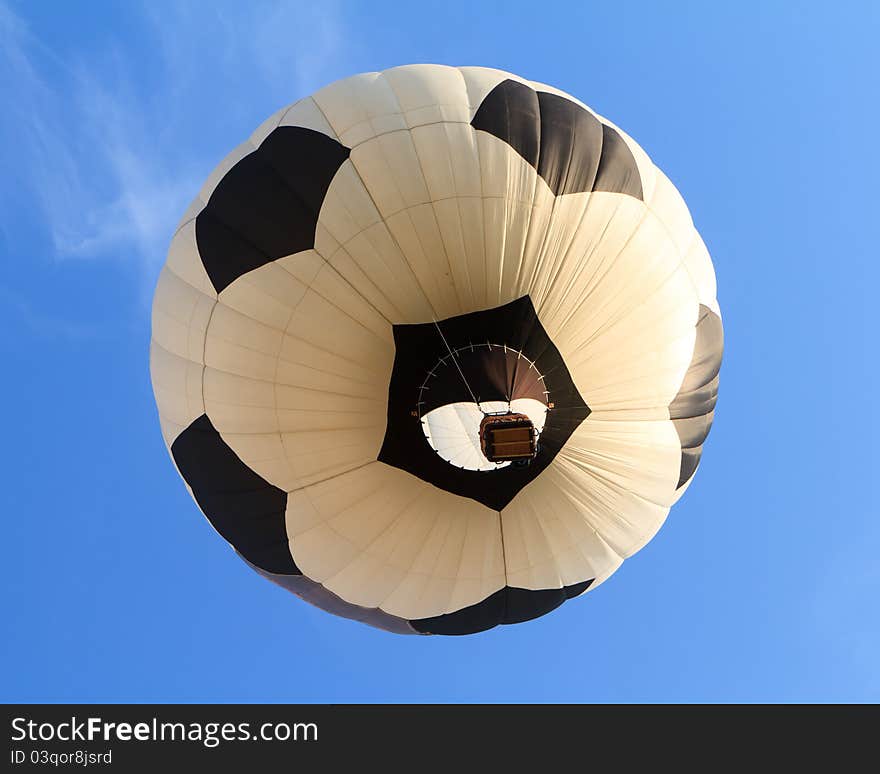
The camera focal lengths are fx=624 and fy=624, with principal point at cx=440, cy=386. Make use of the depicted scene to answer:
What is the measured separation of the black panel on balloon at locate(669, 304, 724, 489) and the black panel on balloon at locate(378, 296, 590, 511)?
4.61 feet

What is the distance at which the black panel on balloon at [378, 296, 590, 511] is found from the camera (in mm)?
5211

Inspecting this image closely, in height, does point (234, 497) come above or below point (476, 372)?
below

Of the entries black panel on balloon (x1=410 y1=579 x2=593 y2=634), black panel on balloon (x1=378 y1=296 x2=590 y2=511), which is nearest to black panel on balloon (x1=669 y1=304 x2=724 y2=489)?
black panel on balloon (x1=378 y1=296 x2=590 y2=511)

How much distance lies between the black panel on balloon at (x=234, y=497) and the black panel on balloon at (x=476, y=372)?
4.22 feet

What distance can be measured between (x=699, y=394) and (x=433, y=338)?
3.06 m

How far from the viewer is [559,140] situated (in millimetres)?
5578

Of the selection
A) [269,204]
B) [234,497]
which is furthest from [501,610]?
[269,204]

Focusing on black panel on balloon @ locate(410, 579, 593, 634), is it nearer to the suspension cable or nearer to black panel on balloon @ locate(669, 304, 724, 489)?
black panel on balloon @ locate(669, 304, 724, 489)

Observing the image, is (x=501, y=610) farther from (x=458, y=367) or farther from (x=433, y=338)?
(x=433, y=338)

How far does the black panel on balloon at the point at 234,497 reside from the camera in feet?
19.1

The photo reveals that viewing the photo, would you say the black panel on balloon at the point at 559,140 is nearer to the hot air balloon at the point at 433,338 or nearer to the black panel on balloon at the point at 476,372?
the hot air balloon at the point at 433,338

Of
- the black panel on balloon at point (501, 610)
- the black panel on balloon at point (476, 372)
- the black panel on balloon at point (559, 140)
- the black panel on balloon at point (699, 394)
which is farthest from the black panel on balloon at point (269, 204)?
the black panel on balloon at point (501, 610)

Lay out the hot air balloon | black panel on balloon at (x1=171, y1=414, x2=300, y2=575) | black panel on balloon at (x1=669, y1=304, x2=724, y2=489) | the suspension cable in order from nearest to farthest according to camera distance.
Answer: the hot air balloon < the suspension cable < black panel on balloon at (x1=171, y1=414, x2=300, y2=575) < black panel on balloon at (x1=669, y1=304, x2=724, y2=489)

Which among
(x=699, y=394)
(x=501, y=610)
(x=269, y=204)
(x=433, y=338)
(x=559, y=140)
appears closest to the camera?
(x=433, y=338)
